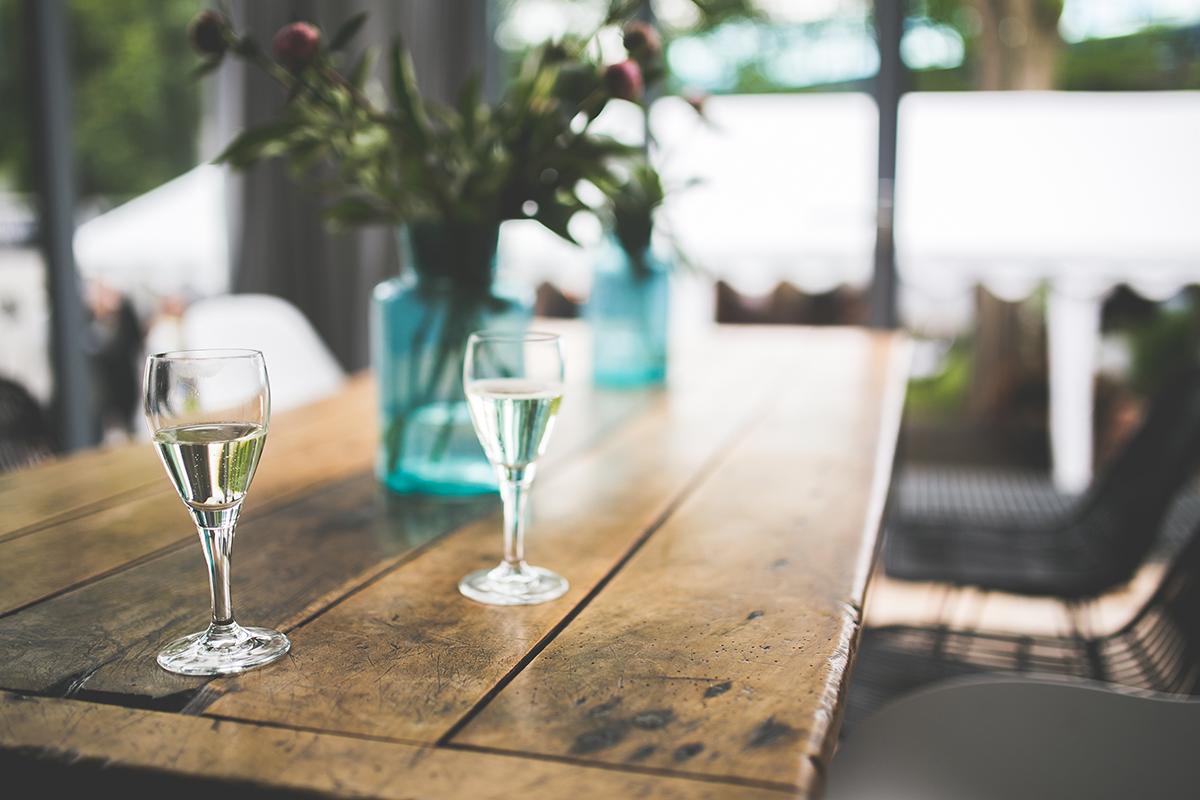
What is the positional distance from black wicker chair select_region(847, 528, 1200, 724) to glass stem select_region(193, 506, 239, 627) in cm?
98

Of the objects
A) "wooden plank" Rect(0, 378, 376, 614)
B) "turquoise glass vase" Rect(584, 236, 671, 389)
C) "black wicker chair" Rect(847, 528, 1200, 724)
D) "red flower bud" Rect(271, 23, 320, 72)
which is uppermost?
"red flower bud" Rect(271, 23, 320, 72)

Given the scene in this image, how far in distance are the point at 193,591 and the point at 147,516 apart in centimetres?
27

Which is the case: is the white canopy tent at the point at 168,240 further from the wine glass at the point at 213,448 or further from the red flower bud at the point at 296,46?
the wine glass at the point at 213,448

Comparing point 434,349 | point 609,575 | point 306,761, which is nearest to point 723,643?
point 609,575

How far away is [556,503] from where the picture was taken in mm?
1148

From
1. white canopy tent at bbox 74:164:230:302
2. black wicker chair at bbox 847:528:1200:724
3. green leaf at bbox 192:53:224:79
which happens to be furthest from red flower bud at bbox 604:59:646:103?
white canopy tent at bbox 74:164:230:302

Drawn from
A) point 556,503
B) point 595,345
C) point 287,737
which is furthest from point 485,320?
point 595,345

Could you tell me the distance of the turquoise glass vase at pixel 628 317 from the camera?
184 cm

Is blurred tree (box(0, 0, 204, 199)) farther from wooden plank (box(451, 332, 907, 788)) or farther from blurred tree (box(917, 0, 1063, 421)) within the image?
blurred tree (box(917, 0, 1063, 421))

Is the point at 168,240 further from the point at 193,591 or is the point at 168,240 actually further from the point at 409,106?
the point at 193,591

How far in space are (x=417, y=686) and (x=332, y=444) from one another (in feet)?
2.75

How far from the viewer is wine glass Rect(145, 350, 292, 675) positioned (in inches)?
26.4

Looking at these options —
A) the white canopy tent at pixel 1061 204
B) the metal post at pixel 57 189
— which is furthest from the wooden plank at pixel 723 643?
the white canopy tent at pixel 1061 204

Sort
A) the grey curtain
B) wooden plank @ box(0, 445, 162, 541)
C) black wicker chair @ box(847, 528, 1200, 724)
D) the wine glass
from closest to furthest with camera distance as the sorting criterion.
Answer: the wine glass, wooden plank @ box(0, 445, 162, 541), black wicker chair @ box(847, 528, 1200, 724), the grey curtain
